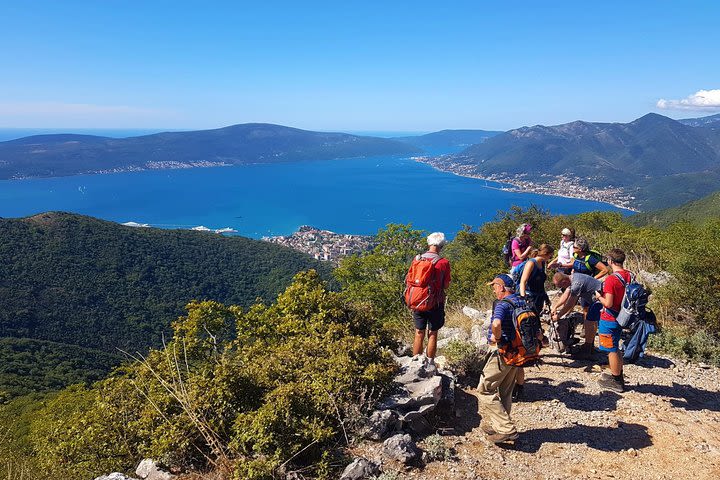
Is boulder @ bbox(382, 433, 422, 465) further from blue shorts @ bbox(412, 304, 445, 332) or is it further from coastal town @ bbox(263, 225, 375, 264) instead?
coastal town @ bbox(263, 225, 375, 264)

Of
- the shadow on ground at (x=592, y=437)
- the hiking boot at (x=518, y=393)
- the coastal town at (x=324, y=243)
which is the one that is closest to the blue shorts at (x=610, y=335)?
the shadow on ground at (x=592, y=437)

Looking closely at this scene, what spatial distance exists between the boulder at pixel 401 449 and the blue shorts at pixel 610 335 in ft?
9.81

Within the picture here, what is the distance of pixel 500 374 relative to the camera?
4270mm

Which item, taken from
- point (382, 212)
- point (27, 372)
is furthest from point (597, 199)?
point (27, 372)

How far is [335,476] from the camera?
361 centimetres

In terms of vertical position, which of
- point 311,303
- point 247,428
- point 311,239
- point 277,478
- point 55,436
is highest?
point 311,303

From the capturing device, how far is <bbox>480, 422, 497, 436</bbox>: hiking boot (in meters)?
4.38

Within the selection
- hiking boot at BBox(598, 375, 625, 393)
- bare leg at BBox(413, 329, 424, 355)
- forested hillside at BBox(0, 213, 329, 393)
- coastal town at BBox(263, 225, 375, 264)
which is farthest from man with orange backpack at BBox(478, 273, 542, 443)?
coastal town at BBox(263, 225, 375, 264)

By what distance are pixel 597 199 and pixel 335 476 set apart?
570 feet

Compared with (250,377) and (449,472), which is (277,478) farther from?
(449,472)

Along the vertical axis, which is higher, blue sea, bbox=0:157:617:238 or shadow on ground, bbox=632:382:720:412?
shadow on ground, bbox=632:382:720:412

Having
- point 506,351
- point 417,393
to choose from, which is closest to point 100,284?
point 417,393

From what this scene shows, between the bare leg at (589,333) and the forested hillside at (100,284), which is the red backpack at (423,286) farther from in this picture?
the forested hillside at (100,284)

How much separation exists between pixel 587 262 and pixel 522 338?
259 cm
